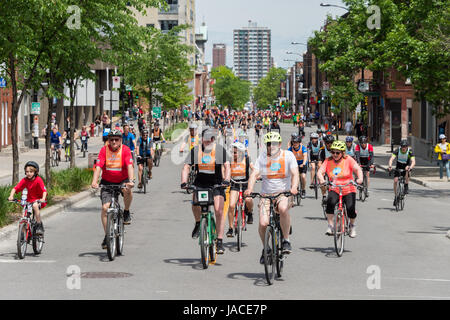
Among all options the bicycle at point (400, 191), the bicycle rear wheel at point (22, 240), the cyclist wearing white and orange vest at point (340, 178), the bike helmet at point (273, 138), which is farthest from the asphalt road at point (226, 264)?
the bike helmet at point (273, 138)

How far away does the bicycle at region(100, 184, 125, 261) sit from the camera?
12.2m

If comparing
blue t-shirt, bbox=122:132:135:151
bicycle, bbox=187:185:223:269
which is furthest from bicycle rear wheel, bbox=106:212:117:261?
blue t-shirt, bbox=122:132:135:151

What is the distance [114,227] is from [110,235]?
0.93 ft

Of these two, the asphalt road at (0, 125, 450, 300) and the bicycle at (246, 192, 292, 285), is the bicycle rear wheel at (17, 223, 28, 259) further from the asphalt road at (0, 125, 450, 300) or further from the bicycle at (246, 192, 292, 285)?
the bicycle at (246, 192, 292, 285)

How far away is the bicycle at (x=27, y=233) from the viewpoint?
12469mm

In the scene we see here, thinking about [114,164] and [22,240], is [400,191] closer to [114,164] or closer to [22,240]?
[114,164]

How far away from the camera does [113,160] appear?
1288cm

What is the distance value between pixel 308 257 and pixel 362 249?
1.46 meters

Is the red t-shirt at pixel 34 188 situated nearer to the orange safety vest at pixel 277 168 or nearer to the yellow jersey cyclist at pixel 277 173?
the yellow jersey cyclist at pixel 277 173

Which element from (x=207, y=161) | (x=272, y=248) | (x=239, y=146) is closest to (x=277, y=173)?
(x=272, y=248)

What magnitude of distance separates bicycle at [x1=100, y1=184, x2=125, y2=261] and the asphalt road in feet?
0.78
